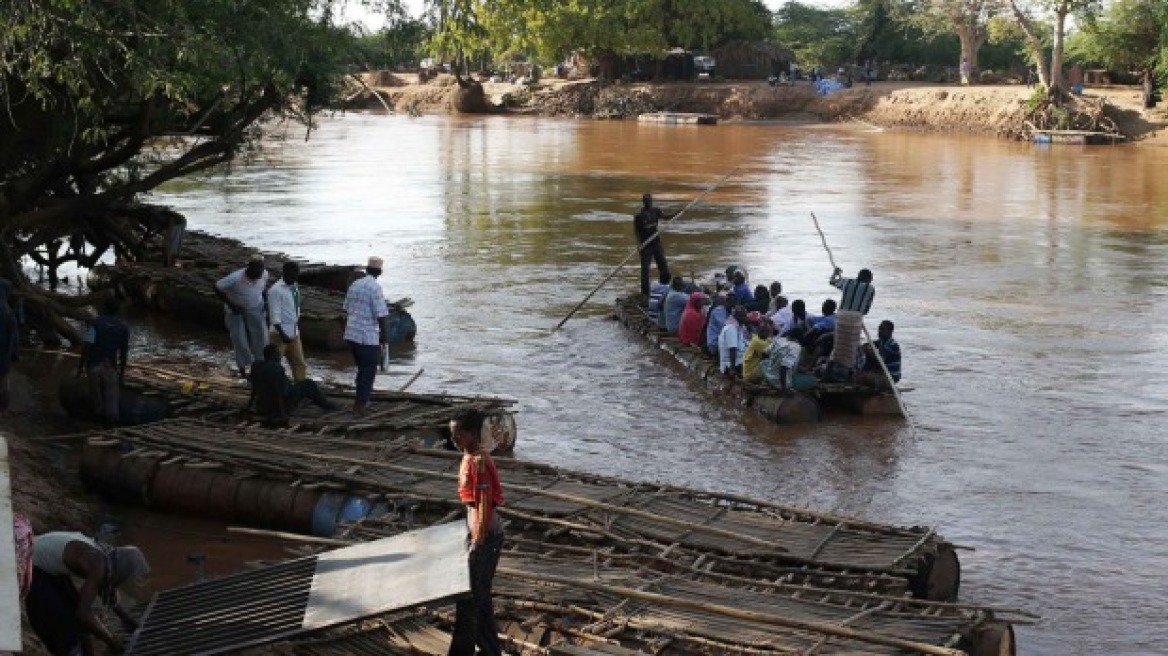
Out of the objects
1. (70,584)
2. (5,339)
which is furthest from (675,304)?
(70,584)

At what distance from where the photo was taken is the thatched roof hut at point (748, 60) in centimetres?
7000

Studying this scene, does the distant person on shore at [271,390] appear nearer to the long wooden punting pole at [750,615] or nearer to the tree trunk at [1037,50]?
the long wooden punting pole at [750,615]

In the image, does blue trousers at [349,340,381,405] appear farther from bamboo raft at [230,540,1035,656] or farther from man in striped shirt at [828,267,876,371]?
man in striped shirt at [828,267,876,371]

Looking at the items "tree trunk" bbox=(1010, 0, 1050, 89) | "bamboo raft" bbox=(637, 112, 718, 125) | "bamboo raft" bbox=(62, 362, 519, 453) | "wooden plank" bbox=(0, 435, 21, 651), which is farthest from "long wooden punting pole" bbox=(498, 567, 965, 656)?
"bamboo raft" bbox=(637, 112, 718, 125)

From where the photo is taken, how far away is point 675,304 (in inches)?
687

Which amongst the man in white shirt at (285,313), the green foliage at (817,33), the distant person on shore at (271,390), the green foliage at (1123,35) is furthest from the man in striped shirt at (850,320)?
the green foliage at (817,33)

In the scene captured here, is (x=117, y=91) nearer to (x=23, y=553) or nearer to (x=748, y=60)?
(x=23, y=553)

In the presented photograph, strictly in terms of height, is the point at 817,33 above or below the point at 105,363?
above

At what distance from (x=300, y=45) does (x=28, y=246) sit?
5444mm

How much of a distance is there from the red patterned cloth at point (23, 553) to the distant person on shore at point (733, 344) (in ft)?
30.6

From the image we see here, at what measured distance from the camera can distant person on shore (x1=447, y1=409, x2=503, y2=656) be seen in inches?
291

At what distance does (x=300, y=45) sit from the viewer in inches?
543

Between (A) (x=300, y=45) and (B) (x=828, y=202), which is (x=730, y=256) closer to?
(B) (x=828, y=202)

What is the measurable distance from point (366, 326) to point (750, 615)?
5.81 metres
